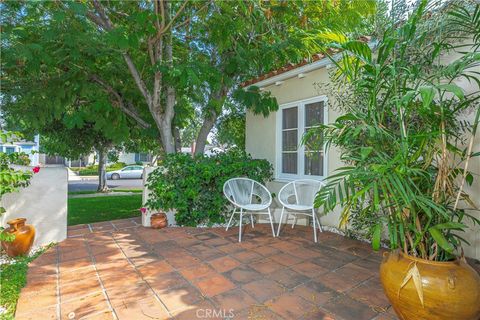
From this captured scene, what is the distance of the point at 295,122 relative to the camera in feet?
19.5

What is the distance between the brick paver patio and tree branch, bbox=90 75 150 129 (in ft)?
11.2

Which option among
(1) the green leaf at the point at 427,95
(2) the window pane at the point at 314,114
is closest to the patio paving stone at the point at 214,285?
(1) the green leaf at the point at 427,95

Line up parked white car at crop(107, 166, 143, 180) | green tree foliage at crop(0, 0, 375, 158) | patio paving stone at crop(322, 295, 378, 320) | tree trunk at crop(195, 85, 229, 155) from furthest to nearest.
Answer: parked white car at crop(107, 166, 143, 180), tree trunk at crop(195, 85, 229, 155), green tree foliage at crop(0, 0, 375, 158), patio paving stone at crop(322, 295, 378, 320)

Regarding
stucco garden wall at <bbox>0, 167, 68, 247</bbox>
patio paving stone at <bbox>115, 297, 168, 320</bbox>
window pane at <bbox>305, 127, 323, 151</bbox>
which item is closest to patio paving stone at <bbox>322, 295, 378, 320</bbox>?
patio paving stone at <bbox>115, 297, 168, 320</bbox>

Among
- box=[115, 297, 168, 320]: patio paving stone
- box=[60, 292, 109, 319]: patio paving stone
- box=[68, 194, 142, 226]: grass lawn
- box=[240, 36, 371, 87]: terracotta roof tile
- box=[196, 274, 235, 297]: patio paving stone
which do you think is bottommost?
box=[68, 194, 142, 226]: grass lawn

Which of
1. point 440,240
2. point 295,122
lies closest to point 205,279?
point 440,240

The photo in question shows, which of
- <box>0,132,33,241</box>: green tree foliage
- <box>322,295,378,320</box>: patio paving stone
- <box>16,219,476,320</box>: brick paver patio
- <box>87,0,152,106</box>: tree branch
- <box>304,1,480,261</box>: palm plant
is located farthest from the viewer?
<box>87,0,152,106</box>: tree branch

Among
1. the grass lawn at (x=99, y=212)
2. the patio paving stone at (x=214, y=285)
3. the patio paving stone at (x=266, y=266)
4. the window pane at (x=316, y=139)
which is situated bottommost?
the grass lawn at (x=99, y=212)

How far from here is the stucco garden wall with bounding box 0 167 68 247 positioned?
4.23 meters

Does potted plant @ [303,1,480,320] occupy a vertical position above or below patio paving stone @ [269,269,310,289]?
above

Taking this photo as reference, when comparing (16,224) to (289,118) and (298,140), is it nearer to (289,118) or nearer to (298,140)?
(298,140)

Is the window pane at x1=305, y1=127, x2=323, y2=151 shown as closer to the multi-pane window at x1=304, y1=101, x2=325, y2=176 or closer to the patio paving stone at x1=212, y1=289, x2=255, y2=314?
the multi-pane window at x1=304, y1=101, x2=325, y2=176

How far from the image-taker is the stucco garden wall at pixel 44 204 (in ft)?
13.9

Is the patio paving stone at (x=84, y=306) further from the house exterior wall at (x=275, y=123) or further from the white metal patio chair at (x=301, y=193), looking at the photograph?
the house exterior wall at (x=275, y=123)
